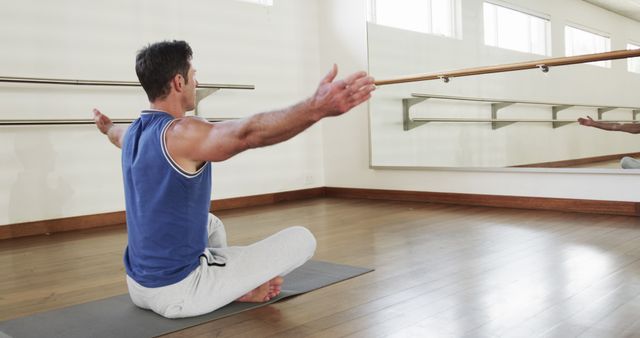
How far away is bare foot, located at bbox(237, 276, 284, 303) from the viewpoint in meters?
1.87

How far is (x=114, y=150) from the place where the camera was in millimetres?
3891

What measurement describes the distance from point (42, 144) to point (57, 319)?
6.80ft

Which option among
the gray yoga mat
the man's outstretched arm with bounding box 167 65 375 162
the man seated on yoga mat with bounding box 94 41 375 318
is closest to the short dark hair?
the man seated on yoga mat with bounding box 94 41 375 318

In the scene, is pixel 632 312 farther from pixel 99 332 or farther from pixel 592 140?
pixel 592 140

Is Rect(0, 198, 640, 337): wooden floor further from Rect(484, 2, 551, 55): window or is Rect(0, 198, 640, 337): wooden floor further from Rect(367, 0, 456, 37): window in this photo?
Rect(367, 0, 456, 37): window

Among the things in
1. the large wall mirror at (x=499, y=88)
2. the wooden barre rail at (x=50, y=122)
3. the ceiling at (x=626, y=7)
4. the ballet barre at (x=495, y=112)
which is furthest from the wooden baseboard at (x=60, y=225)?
the ceiling at (x=626, y=7)

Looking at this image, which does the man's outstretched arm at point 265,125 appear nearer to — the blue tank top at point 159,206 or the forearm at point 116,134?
the blue tank top at point 159,206

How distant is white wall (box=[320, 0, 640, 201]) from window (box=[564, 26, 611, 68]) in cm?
22

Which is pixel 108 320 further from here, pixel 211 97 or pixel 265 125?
pixel 211 97

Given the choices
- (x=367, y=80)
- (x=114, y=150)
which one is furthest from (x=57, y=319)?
(x=114, y=150)

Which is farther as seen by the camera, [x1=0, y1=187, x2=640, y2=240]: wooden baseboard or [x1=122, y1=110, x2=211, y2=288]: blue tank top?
[x1=0, y1=187, x2=640, y2=240]: wooden baseboard

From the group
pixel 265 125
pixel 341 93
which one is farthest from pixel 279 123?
pixel 341 93

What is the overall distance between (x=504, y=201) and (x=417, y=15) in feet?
5.27

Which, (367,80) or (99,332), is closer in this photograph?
(367,80)
